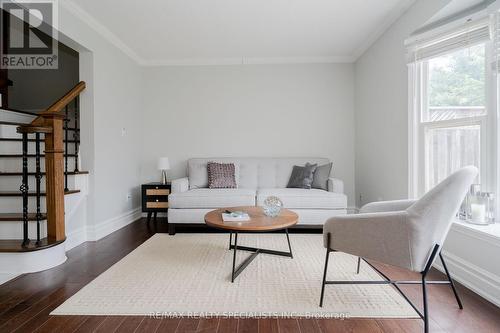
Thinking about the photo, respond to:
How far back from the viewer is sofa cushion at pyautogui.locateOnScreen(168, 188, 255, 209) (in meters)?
3.36

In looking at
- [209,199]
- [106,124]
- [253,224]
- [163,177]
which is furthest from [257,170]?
[106,124]

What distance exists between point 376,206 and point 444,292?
29.0 inches

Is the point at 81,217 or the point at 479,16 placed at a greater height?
the point at 479,16

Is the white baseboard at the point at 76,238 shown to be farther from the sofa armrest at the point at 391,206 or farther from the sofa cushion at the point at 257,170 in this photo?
the sofa armrest at the point at 391,206

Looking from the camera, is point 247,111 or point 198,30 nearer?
point 198,30

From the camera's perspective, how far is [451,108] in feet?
7.72

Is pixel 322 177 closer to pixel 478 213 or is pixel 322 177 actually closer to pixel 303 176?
pixel 303 176

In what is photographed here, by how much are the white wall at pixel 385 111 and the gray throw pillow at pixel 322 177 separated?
2.00ft

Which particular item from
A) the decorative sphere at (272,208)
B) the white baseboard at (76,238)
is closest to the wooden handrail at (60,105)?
the white baseboard at (76,238)

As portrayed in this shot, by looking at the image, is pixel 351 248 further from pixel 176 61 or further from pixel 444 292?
pixel 176 61

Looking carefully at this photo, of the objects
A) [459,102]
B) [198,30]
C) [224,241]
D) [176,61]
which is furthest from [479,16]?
[176,61]

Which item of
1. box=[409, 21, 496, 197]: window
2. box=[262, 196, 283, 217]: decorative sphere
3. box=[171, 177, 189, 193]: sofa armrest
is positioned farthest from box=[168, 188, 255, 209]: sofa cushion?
box=[409, 21, 496, 197]: window

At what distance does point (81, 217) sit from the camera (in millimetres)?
3070

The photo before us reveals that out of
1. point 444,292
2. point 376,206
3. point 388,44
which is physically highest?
point 388,44
